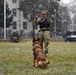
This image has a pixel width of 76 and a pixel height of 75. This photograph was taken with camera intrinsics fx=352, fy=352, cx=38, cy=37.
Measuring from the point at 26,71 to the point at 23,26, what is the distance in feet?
248

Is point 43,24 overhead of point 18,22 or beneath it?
beneath

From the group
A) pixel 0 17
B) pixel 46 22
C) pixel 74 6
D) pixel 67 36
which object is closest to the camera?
pixel 46 22

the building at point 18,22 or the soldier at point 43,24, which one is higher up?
the building at point 18,22

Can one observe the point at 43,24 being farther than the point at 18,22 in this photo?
No

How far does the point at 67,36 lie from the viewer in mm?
52281

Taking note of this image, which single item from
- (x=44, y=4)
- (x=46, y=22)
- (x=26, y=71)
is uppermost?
(x=44, y=4)

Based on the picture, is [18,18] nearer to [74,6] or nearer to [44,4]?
[44,4]

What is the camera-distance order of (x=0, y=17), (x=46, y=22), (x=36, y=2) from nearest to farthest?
(x=46, y=22)
(x=0, y=17)
(x=36, y=2)

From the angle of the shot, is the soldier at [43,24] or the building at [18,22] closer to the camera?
the soldier at [43,24]

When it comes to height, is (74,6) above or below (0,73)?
above

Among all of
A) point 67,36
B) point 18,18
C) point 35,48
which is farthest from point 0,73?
point 18,18

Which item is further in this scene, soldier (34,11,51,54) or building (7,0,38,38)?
building (7,0,38,38)

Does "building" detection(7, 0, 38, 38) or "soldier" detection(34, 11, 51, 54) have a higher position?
"building" detection(7, 0, 38, 38)

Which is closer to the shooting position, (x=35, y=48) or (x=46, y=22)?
(x=35, y=48)
